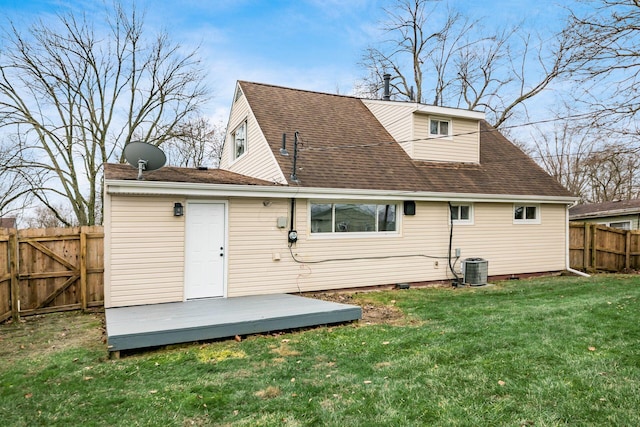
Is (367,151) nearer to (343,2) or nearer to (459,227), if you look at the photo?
(459,227)

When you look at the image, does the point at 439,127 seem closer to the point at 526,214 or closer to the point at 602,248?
the point at 526,214

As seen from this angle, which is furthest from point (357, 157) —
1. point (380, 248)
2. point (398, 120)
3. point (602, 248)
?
point (602, 248)

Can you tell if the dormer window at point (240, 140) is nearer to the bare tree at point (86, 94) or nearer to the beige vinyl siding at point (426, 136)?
the beige vinyl siding at point (426, 136)

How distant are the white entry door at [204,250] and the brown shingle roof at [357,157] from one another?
6.58 feet

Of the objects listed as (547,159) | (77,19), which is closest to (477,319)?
(77,19)

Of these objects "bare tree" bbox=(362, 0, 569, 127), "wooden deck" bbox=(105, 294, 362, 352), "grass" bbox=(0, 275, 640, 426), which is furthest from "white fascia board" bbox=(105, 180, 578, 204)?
"bare tree" bbox=(362, 0, 569, 127)

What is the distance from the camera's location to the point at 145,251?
283 inches

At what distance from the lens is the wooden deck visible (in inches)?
200

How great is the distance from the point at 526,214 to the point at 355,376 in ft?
31.4

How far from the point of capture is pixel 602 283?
33.8 feet

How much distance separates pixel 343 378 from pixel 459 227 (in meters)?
7.38

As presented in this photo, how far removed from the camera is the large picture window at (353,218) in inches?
350

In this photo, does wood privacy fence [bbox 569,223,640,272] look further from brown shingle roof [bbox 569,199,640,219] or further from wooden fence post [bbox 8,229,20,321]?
wooden fence post [bbox 8,229,20,321]

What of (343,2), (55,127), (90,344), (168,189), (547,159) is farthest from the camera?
(547,159)
